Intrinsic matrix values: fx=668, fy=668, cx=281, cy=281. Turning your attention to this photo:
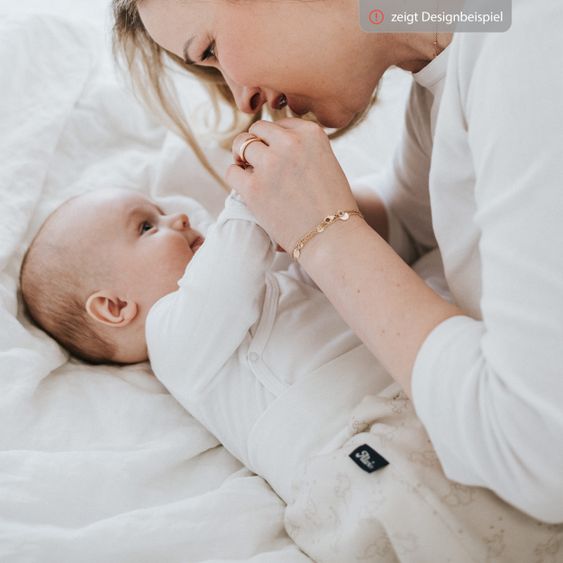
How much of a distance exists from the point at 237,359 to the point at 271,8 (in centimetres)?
58

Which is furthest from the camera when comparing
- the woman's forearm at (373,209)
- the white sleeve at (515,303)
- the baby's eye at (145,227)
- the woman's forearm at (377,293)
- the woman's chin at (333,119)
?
the woman's forearm at (373,209)

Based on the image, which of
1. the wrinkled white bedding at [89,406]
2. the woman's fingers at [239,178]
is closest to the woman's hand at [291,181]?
the woman's fingers at [239,178]

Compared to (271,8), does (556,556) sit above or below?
below

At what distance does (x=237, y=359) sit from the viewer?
1.19 meters

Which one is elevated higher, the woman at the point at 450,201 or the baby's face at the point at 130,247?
the woman at the point at 450,201

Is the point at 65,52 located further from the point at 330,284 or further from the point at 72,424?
the point at 330,284

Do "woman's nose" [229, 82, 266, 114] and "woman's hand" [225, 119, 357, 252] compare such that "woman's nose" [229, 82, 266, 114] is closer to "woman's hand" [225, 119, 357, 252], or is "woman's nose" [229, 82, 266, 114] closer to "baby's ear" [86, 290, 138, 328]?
"woman's hand" [225, 119, 357, 252]

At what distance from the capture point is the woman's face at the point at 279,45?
0.99 metres

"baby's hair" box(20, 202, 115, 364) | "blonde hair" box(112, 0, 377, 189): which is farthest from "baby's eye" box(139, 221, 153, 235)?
"blonde hair" box(112, 0, 377, 189)

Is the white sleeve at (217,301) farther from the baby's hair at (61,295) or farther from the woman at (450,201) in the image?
the baby's hair at (61,295)

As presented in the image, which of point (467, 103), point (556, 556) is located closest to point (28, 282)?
point (467, 103)

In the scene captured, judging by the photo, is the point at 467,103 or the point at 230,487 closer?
the point at 467,103

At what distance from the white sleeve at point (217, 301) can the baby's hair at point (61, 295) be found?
21 centimetres

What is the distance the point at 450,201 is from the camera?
38.7 inches
